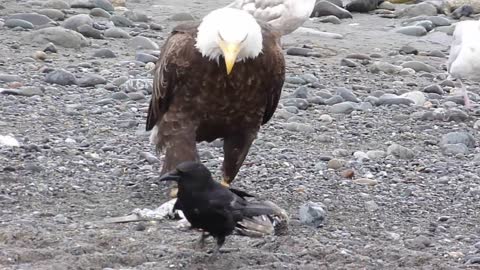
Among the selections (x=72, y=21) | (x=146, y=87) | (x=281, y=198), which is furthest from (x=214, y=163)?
(x=72, y=21)

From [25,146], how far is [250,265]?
274 centimetres

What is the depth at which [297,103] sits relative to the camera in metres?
10.2

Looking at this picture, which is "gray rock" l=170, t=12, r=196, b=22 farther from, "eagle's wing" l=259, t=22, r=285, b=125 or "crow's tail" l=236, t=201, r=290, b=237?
"crow's tail" l=236, t=201, r=290, b=237

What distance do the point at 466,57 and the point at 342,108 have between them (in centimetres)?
161

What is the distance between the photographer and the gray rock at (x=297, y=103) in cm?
1012

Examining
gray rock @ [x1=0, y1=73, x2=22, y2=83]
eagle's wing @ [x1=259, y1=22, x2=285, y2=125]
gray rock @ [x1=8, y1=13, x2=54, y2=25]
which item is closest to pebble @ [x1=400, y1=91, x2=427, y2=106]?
gray rock @ [x1=0, y1=73, x2=22, y2=83]

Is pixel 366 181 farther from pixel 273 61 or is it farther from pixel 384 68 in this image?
pixel 384 68

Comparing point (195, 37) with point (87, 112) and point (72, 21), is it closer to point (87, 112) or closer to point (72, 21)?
point (87, 112)

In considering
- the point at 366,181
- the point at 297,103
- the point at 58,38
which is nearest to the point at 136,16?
the point at 58,38

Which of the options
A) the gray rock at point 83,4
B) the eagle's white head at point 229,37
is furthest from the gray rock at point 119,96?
the gray rock at point 83,4

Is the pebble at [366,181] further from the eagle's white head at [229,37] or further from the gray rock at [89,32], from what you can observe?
the gray rock at [89,32]

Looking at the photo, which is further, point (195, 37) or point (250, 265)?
point (195, 37)

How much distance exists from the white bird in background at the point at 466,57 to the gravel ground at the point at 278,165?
11.9 inches

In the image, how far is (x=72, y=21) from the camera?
13273mm
